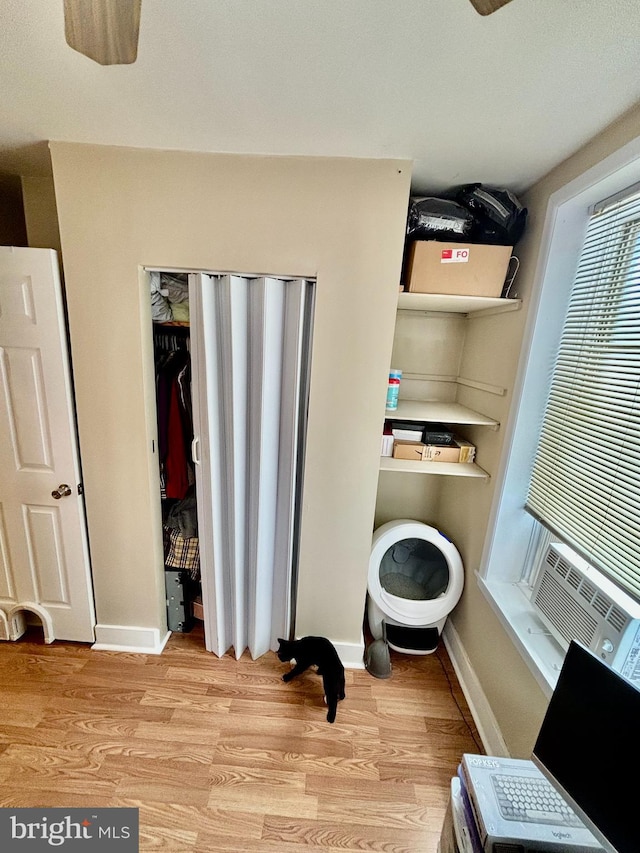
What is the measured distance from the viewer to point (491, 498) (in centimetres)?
159

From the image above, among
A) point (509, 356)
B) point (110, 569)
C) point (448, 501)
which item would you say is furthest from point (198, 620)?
point (509, 356)

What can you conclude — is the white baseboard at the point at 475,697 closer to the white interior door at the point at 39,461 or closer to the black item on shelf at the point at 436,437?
the black item on shelf at the point at 436,437

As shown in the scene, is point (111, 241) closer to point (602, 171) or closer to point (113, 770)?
point (602, 171)

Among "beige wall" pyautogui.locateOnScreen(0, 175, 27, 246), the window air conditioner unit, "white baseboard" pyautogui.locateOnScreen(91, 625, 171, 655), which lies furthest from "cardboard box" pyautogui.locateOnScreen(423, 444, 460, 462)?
"beige wall" pyautogui.locateOnScreen(0, 175, 27, 246)

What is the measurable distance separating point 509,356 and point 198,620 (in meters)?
2.26

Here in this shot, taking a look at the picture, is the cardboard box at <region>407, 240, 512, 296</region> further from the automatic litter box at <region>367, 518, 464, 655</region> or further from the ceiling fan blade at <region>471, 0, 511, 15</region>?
the automatic litter box at <region>367, 518, 464, 655</region>

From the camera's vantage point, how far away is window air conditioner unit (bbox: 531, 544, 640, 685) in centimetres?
99

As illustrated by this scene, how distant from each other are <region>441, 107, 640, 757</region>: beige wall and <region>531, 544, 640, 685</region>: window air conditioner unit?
25 cm

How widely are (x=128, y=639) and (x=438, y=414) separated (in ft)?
6.72

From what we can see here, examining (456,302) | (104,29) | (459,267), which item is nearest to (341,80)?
(104,29)

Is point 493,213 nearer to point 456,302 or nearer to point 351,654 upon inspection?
point 456,302

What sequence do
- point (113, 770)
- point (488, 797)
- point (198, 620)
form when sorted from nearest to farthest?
1. point (488, 797)
2. point (113, 770)
3. point (198, 620)

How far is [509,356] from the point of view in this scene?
1545 millimetres

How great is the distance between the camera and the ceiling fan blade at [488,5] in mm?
694
